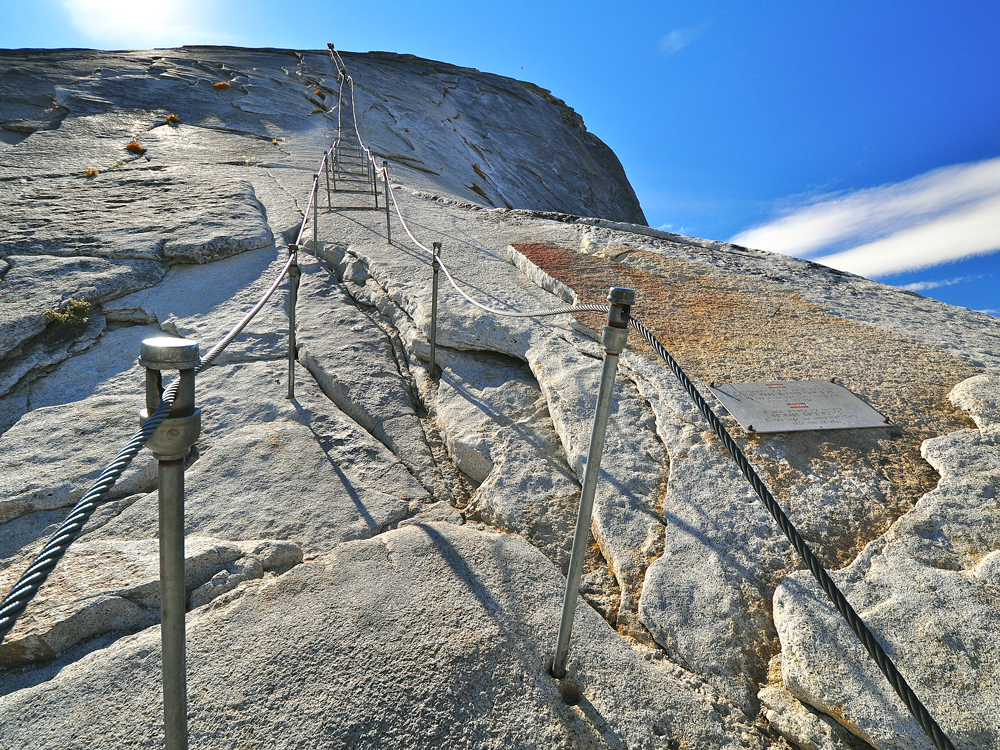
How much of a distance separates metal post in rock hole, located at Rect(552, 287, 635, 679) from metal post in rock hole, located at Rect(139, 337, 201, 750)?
48.4 inches

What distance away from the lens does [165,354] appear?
120cm

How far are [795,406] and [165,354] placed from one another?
3304 millimetres

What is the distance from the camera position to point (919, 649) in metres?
1.90

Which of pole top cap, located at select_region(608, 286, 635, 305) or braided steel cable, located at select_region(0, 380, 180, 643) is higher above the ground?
pole top cap, located at select_region(608, 286, 635, 305)

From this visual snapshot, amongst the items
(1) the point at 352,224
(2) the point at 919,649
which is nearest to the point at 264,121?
(1) the point at 352,224

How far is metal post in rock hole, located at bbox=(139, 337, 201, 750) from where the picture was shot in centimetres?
120

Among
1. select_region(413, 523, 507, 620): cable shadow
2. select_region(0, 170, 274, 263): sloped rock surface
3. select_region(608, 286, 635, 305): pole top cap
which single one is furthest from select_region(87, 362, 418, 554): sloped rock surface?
select_region(0, 170, 274, 263): sloped rock surface

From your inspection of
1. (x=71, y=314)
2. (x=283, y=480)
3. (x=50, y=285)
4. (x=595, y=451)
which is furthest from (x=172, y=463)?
(x=50, y=285)

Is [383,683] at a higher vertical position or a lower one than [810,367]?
lower

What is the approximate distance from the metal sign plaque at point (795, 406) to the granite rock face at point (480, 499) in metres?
0.08

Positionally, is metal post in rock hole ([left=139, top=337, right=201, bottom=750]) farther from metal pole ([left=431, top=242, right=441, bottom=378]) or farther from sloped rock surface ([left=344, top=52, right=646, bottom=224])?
sloped rock surface ([left=344, top=52, right=646, bottom=224])

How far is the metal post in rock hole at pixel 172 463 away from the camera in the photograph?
1.20 metres

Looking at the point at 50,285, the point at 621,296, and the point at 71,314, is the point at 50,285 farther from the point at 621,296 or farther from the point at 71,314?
the point at 621,296

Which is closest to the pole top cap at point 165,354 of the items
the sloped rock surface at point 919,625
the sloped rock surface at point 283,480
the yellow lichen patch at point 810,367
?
the sloped rock surface at point 283,480
